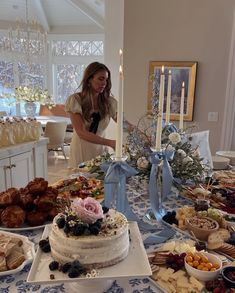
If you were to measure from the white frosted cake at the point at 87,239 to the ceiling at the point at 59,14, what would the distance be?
6.21 meters

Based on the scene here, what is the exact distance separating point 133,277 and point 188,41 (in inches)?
115

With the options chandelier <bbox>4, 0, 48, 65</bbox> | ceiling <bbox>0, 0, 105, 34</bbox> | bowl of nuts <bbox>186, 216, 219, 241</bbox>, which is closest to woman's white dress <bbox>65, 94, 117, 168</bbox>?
bowl of nuts <bbox>186, 216, 219, 241</bbox>

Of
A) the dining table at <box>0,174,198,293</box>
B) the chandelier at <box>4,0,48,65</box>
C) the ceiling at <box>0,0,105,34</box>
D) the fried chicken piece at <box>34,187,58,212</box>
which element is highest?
the ceiling at <box>0,0,105,34</box>

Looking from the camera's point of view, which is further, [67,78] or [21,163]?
[67,78]

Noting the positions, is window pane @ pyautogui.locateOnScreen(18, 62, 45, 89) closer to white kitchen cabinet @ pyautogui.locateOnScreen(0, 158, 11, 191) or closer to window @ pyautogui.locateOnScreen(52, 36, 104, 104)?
window @ pyautogui.locateOnScreen(52, 36, 104, 104)

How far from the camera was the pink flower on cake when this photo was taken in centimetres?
84

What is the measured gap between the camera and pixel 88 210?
85 centimetres

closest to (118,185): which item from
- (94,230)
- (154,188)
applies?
(154,188)

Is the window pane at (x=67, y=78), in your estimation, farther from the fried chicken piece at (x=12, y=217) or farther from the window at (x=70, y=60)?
the fried chicken piece at (x=12, y=217)

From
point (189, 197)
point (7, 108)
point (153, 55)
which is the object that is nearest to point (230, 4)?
point (153, 55)

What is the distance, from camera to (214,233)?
1.08 m

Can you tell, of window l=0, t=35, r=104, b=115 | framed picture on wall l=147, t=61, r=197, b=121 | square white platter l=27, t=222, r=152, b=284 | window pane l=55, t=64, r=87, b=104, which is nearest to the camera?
square white platter l=27, t=222, r=152, b=284

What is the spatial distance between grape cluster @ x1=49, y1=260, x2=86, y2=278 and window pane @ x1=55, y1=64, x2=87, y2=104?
712 cm

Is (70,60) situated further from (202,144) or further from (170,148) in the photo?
(170,148)
